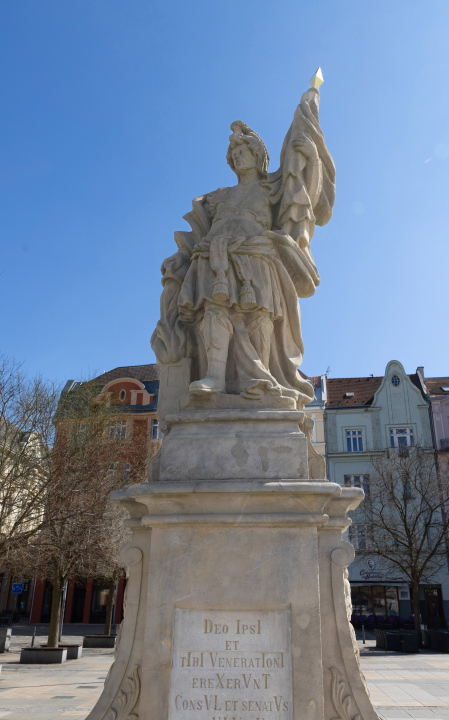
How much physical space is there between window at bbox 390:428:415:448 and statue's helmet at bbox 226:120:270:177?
105ft

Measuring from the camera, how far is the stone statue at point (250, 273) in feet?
16.4

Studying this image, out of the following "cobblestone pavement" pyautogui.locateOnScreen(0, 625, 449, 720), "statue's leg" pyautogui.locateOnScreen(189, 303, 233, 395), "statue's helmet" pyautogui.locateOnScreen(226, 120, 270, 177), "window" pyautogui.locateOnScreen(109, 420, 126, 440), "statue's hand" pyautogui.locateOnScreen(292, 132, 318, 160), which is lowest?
"cobblestone pavement" pyautogui.locateOnScreen(0, 625, 449, 720)

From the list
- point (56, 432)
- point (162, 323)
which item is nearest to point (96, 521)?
point (56, 432)

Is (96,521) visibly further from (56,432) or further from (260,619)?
(260,619)

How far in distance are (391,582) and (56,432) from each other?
21.4m

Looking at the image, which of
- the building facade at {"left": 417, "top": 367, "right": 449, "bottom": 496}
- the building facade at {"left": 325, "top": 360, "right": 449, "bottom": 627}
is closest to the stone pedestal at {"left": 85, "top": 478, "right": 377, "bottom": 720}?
the building facade at {"left": 325, "top": 360, "right": 449, "bottom": 627}

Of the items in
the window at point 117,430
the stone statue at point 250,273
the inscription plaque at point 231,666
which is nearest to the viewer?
the inscription plaque at point 231,666

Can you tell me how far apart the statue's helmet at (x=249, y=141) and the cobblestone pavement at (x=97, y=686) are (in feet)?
24.9

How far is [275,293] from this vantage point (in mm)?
5238

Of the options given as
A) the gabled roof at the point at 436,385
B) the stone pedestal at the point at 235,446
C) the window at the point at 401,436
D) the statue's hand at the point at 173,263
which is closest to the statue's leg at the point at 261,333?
the stone pedestal at the point at 235,446

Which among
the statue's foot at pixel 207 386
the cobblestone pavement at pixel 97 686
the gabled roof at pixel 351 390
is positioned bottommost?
the cobblestone pavement at pixel 97 686

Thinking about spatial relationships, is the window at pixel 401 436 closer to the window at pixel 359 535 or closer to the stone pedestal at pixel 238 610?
the window at pixel 359 535

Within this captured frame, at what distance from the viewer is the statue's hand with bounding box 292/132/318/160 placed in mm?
5746

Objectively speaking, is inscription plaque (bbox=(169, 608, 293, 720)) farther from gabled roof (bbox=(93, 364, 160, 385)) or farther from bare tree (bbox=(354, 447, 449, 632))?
gabled roof (bbox=(93, 364, 160, 385))
